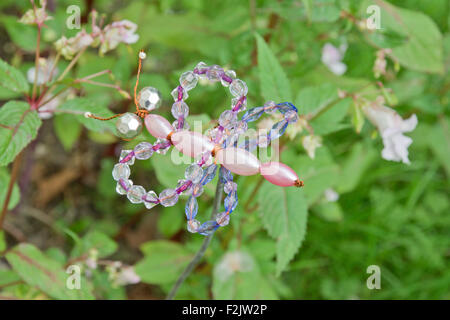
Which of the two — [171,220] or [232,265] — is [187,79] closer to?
[232,265]

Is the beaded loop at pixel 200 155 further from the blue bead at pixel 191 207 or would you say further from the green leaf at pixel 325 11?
the green leaf at pixel 325 11

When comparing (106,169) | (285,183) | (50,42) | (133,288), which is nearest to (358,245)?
(133,288)

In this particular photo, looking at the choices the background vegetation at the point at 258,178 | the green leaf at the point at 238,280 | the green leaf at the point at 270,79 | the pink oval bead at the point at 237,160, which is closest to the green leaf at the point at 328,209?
the background vegetation at the point at 258,178

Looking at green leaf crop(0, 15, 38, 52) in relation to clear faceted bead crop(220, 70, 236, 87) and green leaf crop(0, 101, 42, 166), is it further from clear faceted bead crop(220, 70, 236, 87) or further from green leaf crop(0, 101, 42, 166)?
clear faceted bead crop(220, 70, 236, 87)

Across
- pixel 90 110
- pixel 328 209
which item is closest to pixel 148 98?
pixel 90 110

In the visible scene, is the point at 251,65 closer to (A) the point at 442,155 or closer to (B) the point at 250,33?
(B) the point at 250,33

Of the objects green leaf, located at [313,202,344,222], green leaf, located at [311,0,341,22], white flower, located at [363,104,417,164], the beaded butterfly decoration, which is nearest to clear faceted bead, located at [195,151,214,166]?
the beaded butterfly decoration
